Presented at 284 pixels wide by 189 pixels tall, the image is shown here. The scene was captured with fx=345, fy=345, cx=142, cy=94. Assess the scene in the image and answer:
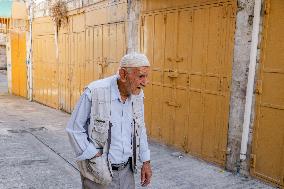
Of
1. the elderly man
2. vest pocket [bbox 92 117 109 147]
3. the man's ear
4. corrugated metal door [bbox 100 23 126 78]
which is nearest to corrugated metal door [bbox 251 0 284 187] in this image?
the elderly man

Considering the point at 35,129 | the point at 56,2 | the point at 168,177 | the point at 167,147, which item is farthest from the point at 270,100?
the point at 56,2

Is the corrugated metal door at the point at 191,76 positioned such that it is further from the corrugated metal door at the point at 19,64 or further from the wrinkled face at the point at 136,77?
the corrugated metal door at the point at 19,64

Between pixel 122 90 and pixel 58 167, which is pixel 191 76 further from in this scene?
pixel 122 90

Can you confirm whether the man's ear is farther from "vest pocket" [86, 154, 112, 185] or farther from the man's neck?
"vest pocket" [86, 154, 112, 185]

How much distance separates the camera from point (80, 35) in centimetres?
1138

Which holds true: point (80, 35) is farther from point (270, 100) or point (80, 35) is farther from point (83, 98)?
point (83, 98)

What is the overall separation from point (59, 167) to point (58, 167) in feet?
0.06

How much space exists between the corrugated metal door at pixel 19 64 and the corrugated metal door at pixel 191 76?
10.2 meters

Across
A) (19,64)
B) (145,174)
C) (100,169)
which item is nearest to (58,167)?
(145,174)

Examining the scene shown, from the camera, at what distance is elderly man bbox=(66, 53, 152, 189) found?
9.16 ft

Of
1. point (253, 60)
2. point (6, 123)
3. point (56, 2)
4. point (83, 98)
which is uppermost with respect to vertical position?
point (56, 2)

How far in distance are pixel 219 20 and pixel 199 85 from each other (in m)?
1.26

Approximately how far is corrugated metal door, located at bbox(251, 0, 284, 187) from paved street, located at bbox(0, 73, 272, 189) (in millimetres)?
342

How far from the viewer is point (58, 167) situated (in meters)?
6.11
